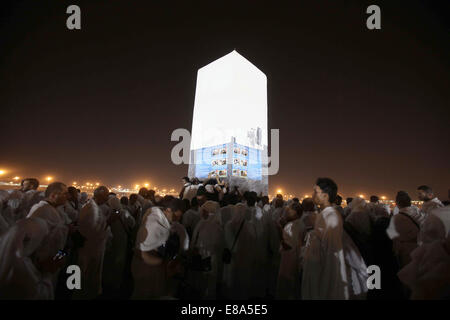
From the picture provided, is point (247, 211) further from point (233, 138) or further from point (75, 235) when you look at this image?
point (233, 138)

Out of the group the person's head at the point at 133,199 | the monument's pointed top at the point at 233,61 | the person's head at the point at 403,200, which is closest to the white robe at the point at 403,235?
the person's head at the point at 403,200

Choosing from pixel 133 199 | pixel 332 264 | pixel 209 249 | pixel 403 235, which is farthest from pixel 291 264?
pixel 133 199

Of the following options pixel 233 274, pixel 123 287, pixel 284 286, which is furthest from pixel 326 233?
pixel 123 287

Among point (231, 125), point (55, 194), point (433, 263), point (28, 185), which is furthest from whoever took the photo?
point (231, 125)

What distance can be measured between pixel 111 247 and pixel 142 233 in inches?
123

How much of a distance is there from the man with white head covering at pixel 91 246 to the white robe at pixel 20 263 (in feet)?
6.14

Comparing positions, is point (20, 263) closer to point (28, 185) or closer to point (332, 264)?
point (332, 264)

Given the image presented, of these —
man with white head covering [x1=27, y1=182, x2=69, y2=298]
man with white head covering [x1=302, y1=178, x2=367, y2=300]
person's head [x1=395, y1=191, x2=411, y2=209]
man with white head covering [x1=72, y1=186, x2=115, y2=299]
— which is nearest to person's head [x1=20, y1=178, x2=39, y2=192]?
man with white head covering [x1=72, y1=186, x2=115, y2=299]

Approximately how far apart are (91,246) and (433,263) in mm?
5643

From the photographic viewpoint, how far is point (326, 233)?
9.10ft

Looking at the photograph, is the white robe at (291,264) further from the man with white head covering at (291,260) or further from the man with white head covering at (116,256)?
the man with white head covering at (116,256)

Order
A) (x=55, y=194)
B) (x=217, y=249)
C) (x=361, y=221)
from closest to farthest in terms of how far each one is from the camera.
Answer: (x=55, y=194) < (x=217, y=249) < (x=361, y=221)

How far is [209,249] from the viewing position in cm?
437

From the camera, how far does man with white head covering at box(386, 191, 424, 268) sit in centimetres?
420
